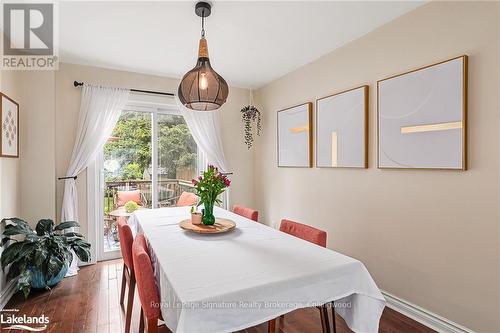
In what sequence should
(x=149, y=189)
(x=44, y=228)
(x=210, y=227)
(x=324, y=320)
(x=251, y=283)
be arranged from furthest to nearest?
(x=149, y=189) < (x=44, y=228) < (x=210, y=227) < (x=324, y=320) < (x=251, y=283)

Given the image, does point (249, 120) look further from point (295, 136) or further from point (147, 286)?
point (147, 286)

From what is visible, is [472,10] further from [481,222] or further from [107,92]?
[107,92]

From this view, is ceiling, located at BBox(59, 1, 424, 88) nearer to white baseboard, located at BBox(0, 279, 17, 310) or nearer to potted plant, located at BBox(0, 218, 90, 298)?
potted plant, located at BBox(0, 218, 90, 298)

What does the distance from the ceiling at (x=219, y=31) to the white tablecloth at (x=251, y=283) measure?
5.89 feet

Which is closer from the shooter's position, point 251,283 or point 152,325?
point 251,283

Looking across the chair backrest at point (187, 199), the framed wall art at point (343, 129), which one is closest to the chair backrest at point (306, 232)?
the framed wall art at point (343, 129)

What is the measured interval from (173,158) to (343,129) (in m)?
2.37

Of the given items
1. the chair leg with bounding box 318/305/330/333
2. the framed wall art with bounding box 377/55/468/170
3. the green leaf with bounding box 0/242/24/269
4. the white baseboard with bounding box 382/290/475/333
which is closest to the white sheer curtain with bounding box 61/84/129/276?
the green leaf with bounding box 0/242/24/269

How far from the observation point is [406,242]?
2.25m

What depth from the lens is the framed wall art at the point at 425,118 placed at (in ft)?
6.19

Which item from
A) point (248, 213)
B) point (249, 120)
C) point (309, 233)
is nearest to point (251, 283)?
point (309, 233)

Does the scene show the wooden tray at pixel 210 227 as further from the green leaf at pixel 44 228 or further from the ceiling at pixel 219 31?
the ceiling at pixel 219 31

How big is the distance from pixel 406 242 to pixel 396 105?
1.15 metres

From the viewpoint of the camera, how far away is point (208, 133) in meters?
3.98
